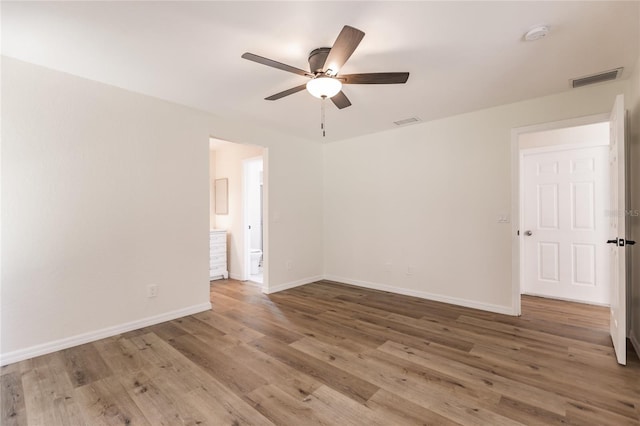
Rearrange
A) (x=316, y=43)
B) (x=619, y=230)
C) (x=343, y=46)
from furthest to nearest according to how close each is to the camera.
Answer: (x=619, y=230) → (x=316, y=43) → (x=343, y=46)

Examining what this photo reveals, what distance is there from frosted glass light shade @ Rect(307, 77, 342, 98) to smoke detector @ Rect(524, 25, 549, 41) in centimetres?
132

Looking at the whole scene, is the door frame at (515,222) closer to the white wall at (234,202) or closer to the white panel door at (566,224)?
the white panel door at (566,224)

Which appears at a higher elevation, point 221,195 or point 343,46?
point 343,46

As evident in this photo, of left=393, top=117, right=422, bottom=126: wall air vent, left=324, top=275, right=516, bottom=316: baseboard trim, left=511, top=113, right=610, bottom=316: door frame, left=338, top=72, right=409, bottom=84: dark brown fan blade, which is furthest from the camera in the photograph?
left=393, top=117, right=422, bottom=126: wall air vent

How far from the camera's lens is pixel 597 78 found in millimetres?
2689

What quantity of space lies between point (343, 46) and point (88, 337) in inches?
129

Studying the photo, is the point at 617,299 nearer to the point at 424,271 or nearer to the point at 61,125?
the point at 424,271

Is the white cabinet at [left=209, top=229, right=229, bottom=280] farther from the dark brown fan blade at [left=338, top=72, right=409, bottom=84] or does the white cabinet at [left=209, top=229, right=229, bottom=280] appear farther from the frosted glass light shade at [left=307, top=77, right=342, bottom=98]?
the dark brown fan blade at [left=338, top=72, right=409, bottom=84]

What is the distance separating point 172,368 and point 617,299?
3560 mm

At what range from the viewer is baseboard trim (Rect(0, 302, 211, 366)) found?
2337 millimetres

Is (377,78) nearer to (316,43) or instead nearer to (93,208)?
(316,43)

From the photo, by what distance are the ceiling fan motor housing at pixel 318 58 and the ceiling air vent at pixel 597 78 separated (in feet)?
7.87

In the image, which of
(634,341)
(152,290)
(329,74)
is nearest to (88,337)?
(152,290)

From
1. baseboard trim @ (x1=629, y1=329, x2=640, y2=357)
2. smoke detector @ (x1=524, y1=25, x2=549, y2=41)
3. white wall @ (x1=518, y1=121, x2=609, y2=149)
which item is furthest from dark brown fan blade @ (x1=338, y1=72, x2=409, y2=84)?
baseboard trim @ (x1=629, y1=329, x2=640, y2=357)
